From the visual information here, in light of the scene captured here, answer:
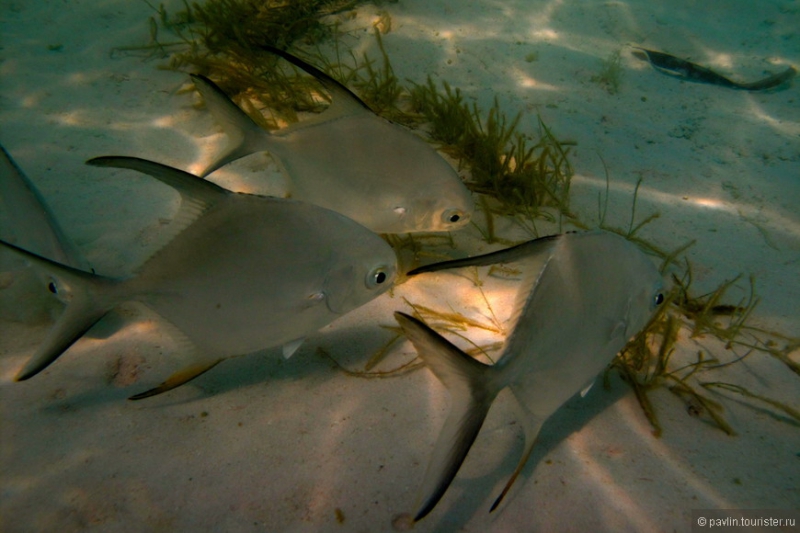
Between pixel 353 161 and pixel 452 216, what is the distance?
2.32 ft

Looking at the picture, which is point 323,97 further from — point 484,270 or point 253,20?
point 484,270

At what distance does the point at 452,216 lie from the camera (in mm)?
2701

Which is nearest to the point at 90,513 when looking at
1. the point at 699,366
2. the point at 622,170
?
the point at 699,366

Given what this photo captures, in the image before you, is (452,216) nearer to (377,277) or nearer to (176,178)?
(377,277)

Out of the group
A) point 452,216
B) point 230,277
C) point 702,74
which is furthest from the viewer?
point 702,74

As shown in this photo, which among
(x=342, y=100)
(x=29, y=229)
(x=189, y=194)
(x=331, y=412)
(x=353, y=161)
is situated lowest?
(x=331, y=412)

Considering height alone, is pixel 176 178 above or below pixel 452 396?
above

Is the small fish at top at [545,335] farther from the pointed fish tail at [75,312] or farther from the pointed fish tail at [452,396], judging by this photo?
the pointed fish tail at [75,312]

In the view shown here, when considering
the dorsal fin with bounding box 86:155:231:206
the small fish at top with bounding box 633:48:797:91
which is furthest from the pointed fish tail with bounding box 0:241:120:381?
the small fish at top with bounding box 633:48:797:91

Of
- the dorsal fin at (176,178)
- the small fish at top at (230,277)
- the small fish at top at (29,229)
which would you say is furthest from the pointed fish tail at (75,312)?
the small fish at top at (29,229)

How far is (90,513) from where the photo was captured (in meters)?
1.75

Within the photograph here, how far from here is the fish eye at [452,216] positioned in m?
2.67

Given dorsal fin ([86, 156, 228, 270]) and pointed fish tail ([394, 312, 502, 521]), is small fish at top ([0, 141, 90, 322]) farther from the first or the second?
pointed fish tail ([394, 312, 502, 521])

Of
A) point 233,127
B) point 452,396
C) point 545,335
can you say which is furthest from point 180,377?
point 545,335
